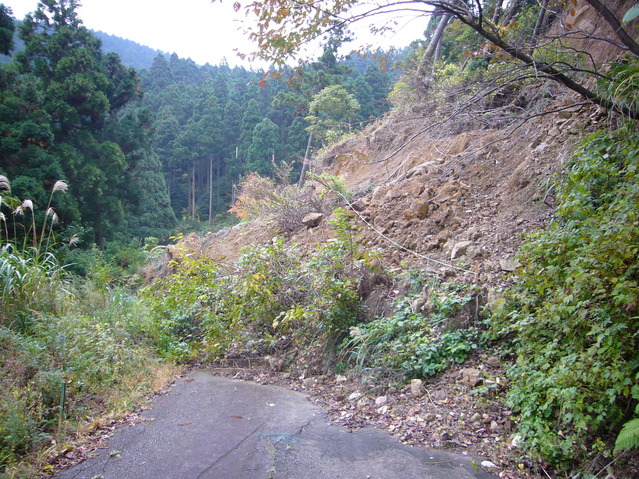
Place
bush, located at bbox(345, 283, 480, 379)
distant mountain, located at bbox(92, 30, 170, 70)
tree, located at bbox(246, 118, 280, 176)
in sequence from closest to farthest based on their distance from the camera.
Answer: bush, located at bbox(345, 283, 480, 379)
tree, located at bbox(246, 118, 280, 176)
distant mountain, located at bbox(92, 30, 170, 70)

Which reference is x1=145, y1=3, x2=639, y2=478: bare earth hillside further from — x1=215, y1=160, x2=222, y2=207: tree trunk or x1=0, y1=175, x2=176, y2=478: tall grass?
x1=215, y1=160, x2=222, y2=207: tree trunk

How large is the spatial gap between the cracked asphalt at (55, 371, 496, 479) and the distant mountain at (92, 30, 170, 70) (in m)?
85.9

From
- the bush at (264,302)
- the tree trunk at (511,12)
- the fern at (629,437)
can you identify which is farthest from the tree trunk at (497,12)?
the fern at (629,437)

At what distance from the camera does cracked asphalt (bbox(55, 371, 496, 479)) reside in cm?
274

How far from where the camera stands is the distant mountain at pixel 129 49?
78375mm

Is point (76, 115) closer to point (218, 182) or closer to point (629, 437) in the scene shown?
point (218, 182)

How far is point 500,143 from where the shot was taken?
7.12m

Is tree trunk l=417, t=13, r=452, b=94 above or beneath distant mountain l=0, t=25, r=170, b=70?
beneath

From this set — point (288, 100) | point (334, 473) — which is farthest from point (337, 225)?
point (288, 100)

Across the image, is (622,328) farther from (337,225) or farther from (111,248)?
(111,248)

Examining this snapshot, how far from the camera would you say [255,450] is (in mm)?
3025

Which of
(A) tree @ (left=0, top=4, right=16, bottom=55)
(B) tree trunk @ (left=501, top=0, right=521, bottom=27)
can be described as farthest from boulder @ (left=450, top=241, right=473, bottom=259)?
(A) tree @ (left=0, top=4, right=16, bottom=55)

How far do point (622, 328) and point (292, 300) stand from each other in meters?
4.04

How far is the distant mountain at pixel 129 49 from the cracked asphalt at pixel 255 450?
85.9 meters
